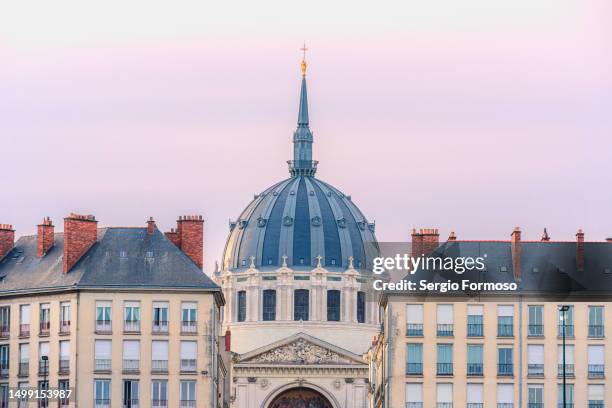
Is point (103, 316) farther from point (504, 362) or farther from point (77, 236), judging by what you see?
point (504, 362)

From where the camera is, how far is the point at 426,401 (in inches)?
4562

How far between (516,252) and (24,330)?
2256 cm

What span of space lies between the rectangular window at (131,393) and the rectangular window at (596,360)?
1999 centimetres

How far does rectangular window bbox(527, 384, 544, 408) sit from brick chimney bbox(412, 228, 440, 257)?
32.9 feet

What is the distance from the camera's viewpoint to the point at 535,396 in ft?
378

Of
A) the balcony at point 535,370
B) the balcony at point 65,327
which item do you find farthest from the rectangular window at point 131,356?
the balcony at point 535,370

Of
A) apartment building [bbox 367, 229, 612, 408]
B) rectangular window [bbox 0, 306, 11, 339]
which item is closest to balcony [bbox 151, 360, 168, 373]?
rectangular window [bbox 0, 306, 11, 339]

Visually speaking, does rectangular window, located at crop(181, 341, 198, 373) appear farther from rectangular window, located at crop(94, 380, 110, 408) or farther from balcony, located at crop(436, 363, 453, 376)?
balcony, located at crop(436, 363, 453, 376)

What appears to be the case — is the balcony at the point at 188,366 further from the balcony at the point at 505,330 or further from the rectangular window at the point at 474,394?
the balcony at the point at 505,330

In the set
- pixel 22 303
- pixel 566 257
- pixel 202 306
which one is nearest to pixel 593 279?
pixel 566 257

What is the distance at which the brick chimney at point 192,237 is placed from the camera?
123 metres

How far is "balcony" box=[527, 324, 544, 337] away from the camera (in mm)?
115938

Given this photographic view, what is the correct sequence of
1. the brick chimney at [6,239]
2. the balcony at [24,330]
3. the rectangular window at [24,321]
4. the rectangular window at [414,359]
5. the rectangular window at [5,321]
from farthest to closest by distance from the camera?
the brick chimney at [6,239], the rectangular window at [5,321], the rectangular window at [24,321], the balcony at [24,330], the rectangular window at [414,359]

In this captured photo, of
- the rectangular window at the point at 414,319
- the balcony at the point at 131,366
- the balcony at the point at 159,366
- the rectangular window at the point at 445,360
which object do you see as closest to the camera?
the balcony at the point at 131,366
